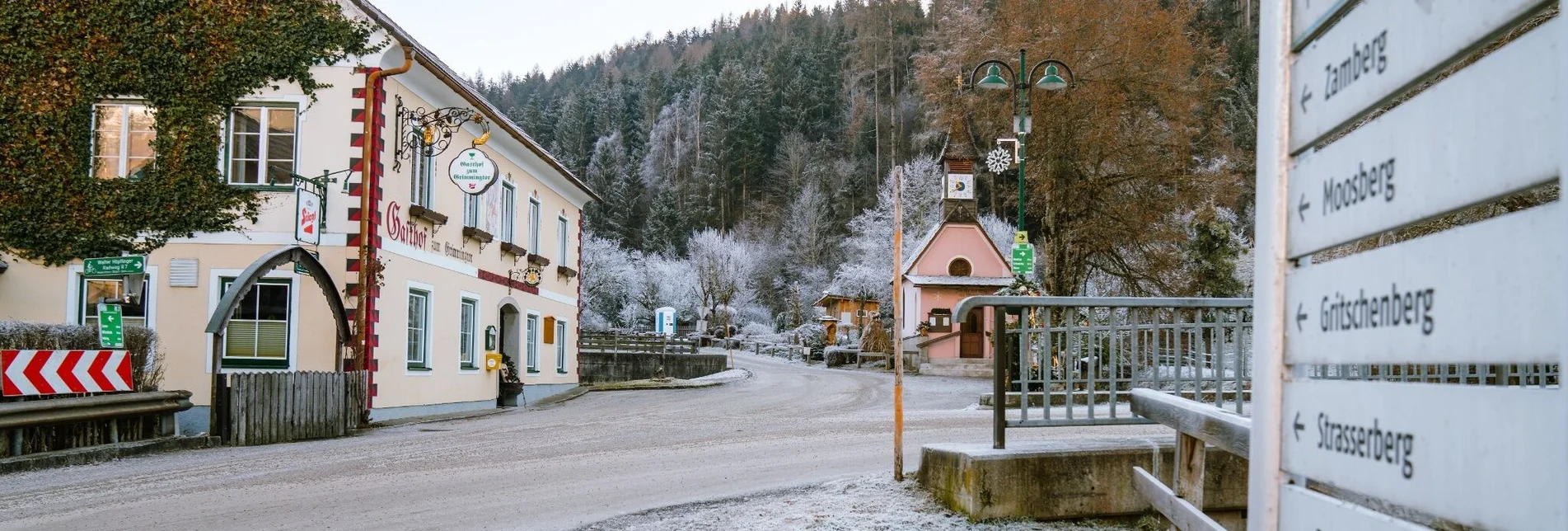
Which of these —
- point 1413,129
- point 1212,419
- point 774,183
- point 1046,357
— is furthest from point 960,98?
point 774,183

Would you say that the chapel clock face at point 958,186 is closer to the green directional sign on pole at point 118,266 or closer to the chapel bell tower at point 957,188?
the chapel bell tower at point 957,188

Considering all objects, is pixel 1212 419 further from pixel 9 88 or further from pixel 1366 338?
pixel 9 88

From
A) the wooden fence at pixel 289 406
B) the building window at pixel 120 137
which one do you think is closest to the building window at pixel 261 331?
the wooden fence at pixel 289 406

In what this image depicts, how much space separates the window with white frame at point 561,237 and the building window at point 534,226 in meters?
1.87

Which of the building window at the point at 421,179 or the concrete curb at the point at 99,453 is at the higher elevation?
the building window at the point at 421,179

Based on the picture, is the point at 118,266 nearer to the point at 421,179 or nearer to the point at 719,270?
the point at 421,179

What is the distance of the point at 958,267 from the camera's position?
148 feet

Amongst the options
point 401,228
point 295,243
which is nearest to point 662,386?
point 401,228

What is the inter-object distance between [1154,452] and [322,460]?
7.77 meters

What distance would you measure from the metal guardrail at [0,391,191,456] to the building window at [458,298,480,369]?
7571mm

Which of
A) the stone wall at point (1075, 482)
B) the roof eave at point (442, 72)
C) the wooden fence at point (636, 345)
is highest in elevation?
the roof eave at point (442, 72)

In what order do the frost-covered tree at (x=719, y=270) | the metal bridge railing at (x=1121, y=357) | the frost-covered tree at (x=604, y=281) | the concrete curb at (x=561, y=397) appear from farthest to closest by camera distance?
the frost-covered tree at (x=719, y=270), the frost-covered tree at (x=604, y=281), the concrete curb at (x=561, y=397), the metal bridge railing at (x=1121, y=357)

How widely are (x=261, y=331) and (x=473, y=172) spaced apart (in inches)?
159

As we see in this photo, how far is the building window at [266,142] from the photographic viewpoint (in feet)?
54.4
